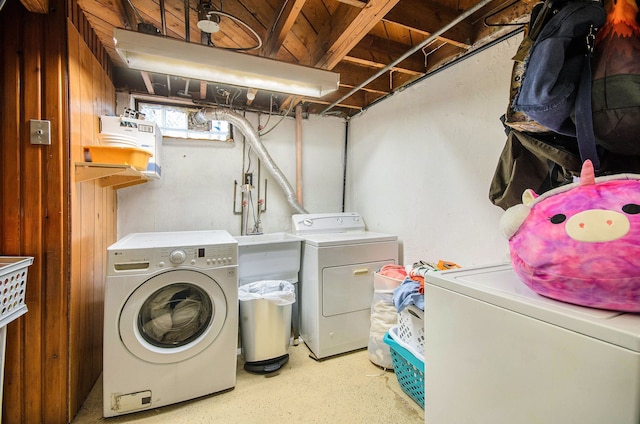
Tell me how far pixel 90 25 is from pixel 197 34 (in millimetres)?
658

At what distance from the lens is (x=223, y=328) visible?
1.83 m

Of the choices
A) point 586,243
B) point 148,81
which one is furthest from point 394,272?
point 148,81

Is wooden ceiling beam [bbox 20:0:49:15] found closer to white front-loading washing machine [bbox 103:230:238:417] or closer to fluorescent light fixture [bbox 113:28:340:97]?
fluorescent light fixture [bbox 113:28:340:97]

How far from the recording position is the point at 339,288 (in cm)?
226

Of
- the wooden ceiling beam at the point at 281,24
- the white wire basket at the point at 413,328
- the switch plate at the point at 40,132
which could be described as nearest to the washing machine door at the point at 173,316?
the switch plate at the point at 40,132

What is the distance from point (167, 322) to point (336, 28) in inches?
85.9

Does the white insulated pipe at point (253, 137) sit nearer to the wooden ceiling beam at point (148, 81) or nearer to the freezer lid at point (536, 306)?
the wooden ceiling beam at point (148, 81)

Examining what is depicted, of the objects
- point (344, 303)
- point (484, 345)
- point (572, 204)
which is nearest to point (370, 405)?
point (344, 303)

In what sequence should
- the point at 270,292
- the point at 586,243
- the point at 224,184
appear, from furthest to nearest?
the point at 224,184 → the point at 270,292 → the point at 586,243

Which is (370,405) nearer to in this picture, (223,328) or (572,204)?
(223,328)

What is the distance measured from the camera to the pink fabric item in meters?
2.11

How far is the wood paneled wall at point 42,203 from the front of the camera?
145 cm

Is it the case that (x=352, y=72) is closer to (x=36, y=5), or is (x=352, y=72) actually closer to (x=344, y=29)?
(x=344, y=29)

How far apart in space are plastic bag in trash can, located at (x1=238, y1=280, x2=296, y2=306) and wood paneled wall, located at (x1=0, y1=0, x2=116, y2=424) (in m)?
1.00
